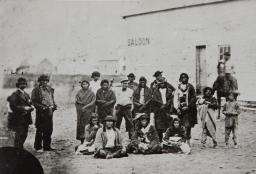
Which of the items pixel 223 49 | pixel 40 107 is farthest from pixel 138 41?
pixel 40 107

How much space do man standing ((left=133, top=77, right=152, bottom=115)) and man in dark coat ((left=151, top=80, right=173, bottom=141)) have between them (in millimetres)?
100

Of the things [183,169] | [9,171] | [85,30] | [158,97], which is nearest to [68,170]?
[9,171]

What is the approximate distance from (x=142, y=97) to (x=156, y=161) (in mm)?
1373

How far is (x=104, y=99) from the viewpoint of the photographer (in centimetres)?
601

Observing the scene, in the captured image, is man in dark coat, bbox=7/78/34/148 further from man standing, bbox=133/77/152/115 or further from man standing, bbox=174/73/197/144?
man standing, bbox=174/73/197/144

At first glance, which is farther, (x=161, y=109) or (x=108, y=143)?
(x=161, y=109)

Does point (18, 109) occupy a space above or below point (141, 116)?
above

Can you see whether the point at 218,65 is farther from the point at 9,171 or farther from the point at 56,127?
the point at 9,171

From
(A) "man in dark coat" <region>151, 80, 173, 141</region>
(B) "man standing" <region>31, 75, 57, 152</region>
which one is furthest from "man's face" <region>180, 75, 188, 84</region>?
(B) "man standing" <region>31, 75, 57, 152</region>

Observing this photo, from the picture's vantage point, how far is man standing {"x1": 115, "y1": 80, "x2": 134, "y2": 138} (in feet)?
20.1

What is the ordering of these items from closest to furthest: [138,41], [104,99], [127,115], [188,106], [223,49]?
1. [188,106]
2. [104,99]
3. [127,115]
4. [223,49]
5. [138,41]

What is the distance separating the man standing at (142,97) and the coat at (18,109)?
1.83 metres

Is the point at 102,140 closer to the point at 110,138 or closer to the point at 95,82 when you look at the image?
the point at 110,138

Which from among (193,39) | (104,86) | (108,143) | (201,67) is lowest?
(108,143)
